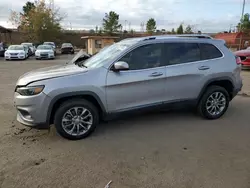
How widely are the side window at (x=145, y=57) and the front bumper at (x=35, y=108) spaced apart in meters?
1.49

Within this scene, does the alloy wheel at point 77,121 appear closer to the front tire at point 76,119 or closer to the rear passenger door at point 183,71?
the front tire at point 76,119

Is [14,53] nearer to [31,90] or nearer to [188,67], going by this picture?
[31,90]

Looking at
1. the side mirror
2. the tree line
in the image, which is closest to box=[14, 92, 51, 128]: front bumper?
the side mirror

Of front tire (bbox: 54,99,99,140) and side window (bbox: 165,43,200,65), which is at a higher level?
side window (bbox: 165,43,200,65)

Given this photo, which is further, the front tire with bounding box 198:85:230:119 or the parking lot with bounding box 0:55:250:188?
the front tire with bounding box 198:85:230:119

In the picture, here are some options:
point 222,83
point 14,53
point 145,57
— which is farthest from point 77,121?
point 14,53

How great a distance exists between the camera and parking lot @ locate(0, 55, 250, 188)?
3.10 meters

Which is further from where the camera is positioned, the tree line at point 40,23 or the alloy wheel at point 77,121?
the tree line at point 40,23

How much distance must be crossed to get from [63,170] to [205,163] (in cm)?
194

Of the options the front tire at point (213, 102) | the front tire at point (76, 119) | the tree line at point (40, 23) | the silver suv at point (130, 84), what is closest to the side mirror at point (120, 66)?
the silver suv at point (130, 84)

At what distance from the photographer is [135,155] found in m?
3.72

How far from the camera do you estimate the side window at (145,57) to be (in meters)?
4.44

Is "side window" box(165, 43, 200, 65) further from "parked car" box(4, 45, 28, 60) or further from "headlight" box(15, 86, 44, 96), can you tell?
"parked car" box(4, 45, 28, 60)

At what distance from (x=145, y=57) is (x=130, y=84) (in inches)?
23.9
